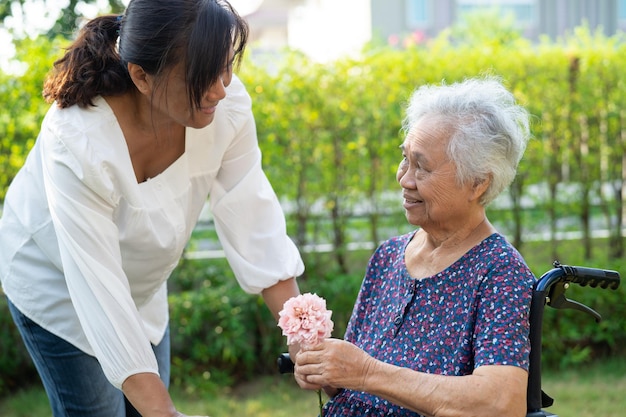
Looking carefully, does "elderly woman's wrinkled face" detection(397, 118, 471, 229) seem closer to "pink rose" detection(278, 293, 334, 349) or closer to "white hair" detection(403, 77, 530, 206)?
"white hair" detection(403, 77, 530, 206)

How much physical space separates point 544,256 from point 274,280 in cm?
372

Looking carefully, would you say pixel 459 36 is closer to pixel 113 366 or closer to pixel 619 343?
pixel 619 343

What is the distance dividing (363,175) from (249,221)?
2.99 meters

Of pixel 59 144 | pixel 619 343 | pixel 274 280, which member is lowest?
pixel 619 343

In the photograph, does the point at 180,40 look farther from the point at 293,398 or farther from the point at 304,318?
the point at 293,398

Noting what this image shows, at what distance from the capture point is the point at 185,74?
2.11m

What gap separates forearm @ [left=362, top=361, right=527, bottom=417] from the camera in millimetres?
2148

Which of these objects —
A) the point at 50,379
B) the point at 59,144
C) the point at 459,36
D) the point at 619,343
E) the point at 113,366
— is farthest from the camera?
the point at 459,36

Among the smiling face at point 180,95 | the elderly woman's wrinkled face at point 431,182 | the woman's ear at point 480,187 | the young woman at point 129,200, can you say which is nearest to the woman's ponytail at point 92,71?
the young woman at point 129,200

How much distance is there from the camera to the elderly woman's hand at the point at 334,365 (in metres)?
2.19

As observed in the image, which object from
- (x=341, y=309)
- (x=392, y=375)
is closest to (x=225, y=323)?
(x=341, y=309)

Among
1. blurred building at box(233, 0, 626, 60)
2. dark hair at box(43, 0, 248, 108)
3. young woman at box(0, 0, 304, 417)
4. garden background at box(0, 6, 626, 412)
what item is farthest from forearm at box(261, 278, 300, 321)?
blurred building at box(233, 0, 626, 60)

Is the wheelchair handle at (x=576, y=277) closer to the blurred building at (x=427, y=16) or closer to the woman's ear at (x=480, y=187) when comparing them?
the woman's ear at (x=480, y=187)

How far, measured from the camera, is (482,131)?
2.39 meters
